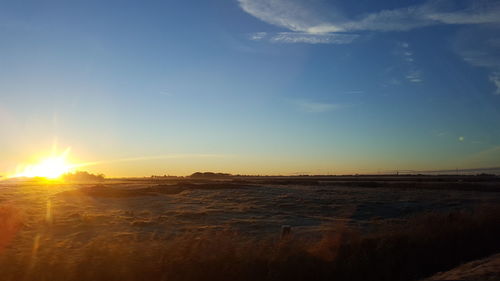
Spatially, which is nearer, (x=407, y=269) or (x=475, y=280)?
(x=475, y=280)

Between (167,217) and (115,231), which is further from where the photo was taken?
(167,217)

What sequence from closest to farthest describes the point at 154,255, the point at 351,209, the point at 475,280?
the point at 475,280 < the point at 154,255 < the point at 351,209

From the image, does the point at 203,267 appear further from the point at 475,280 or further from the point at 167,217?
the point at 167,217

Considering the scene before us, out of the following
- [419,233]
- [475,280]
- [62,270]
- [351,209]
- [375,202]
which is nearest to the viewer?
[475,280]

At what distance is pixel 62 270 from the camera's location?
1369cm

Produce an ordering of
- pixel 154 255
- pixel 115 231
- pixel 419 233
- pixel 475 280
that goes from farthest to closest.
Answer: pixel 115 231 < pixel 419 233 < pixel 154 255 < pixel 475 280

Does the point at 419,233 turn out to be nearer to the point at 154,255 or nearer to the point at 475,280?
the point at 475,280

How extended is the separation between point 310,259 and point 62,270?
23.6ft

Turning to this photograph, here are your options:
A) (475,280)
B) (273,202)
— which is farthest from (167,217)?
(475,280)

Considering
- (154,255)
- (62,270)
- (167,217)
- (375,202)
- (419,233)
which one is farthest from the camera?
(375,202)

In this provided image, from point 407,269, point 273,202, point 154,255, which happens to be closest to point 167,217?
point 273,202

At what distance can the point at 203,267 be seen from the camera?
13828 mm

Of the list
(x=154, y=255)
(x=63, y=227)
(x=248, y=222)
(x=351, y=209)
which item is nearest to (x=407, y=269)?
(x=154, y=255)

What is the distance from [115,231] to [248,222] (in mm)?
8712
